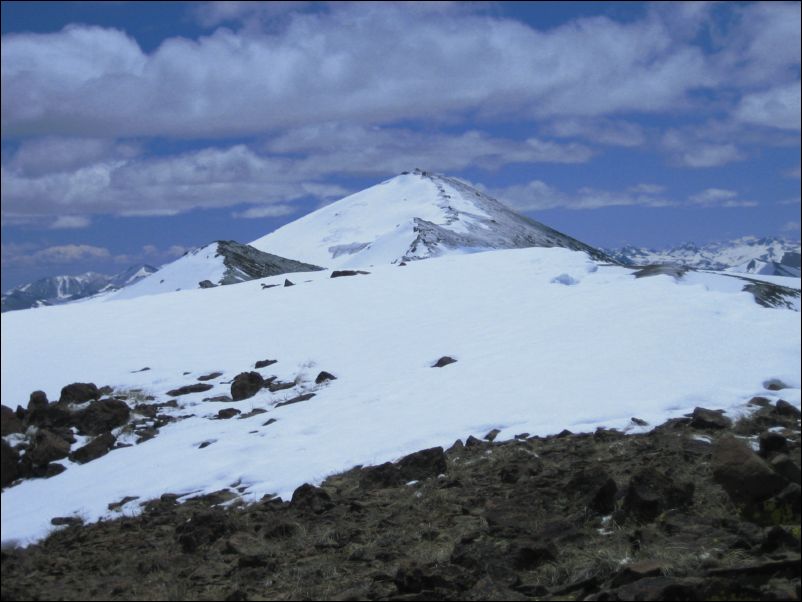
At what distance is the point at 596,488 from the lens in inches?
343

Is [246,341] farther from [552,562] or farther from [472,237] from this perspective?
[472,237]

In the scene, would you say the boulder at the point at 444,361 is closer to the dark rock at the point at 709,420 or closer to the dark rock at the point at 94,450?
the dark rock at the point at 709,420

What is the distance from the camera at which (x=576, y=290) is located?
68.6 ft

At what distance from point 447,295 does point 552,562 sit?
1634cm

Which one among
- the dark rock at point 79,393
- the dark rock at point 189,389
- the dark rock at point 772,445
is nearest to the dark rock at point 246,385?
the dark rock at point 189,389

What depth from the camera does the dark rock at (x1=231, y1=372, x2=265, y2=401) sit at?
1675cm

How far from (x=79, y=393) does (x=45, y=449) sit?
333cm

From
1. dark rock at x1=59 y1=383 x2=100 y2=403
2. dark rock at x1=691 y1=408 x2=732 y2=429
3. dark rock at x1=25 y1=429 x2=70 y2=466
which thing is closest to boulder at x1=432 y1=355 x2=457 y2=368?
dark rock at x1=691 y1=408 x2=732 y2=429

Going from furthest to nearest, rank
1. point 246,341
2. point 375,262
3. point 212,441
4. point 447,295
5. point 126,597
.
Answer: point 375,262, point 447,295, point 246,341, point 212,441, point 126,597

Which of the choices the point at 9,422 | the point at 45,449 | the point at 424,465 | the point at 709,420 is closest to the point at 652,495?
the point at 709,420

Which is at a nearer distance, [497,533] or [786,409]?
[497,533]

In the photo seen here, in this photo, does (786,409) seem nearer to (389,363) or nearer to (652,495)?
(652,495)

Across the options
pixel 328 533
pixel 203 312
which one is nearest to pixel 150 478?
pixel 328 533

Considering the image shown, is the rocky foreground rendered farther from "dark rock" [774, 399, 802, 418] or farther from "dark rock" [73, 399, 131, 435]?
"dark rock" [73, 399, 131, 435]
